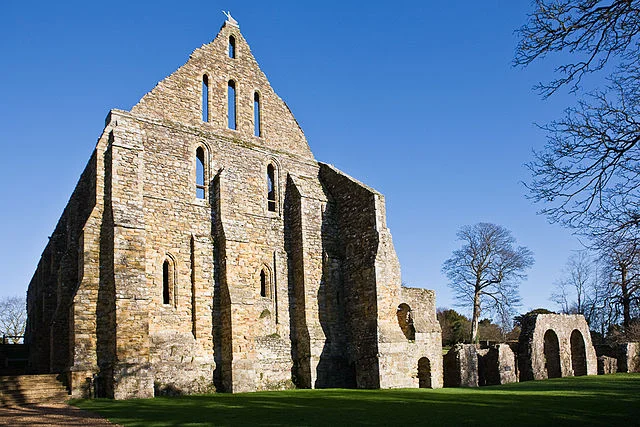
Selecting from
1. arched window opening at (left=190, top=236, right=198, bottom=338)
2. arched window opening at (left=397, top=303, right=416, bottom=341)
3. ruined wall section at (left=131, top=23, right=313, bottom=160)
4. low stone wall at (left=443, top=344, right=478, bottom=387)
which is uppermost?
ruined wall section at (left=131, top=23, right=313, bottom=160)

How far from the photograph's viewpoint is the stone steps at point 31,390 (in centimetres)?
1562

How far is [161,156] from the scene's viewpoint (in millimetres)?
20250

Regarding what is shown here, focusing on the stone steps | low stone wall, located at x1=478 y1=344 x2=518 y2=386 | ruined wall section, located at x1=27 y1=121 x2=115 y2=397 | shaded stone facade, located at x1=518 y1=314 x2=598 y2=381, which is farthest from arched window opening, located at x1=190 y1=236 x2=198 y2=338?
shaded stone facade, located at x1=518 y1=314 x2=598 y2=381

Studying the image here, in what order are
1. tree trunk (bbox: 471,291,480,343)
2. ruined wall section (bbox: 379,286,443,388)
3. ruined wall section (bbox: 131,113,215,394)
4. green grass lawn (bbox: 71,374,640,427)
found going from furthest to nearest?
tree trunk (bbox: 471,291,480,343), ruined wall section (bbox: 379,286,443,388), ruined wall section (bbox: 131,113,215,394), green grass lawn (bbox: 71,374,640,427)

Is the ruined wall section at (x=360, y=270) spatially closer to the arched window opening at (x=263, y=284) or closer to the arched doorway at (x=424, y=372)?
the arched window opening at (x=263, y=284)

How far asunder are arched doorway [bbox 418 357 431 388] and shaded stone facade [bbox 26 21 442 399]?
6 cm

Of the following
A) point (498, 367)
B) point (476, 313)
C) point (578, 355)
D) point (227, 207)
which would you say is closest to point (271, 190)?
point (227, 207)

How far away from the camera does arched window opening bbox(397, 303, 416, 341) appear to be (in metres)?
26.0

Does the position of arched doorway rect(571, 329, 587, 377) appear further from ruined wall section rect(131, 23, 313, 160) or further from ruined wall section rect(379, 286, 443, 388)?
ruined wall section rect(131, 23, 313, 160)

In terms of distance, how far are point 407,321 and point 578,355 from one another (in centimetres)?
1186

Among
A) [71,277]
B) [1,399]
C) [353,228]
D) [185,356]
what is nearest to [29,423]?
[1,399]

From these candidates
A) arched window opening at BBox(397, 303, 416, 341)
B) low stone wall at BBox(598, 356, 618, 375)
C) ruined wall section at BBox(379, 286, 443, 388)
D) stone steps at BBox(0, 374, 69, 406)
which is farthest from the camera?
low stone wall at BBox(598, 356, 618, 375)

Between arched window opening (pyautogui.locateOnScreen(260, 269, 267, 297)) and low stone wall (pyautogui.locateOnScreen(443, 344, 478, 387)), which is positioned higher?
arched window opening (pyautogui.locateOnScreen(260, 269, 267, 297))

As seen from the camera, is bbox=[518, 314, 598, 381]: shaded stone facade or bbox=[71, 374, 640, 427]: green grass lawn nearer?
bbox=[71, 374, 640, 427]: green grass lawn
